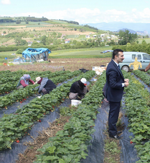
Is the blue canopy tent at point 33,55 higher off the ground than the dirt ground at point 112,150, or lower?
higher

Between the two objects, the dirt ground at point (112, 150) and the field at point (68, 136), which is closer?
the field at point (68, 136)

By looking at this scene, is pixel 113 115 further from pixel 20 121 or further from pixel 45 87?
pixel 45 87

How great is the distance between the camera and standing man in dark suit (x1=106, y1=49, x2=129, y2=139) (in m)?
3.78

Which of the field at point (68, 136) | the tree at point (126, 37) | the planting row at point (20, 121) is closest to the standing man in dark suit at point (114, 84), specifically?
the field at point (68, 136)

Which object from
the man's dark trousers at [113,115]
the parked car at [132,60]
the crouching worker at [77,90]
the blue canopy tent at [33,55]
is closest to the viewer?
the man's dark trousers at [113,115]

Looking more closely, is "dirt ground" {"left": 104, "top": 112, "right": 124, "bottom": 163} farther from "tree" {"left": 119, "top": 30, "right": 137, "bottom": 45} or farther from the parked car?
"tree" {"left": 119, "top": 30, "right": 137, "bottom": 45}

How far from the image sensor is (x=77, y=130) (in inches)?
131

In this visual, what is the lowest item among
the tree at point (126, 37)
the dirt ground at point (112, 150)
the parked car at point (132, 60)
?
the dirt ground at point (112, 150)

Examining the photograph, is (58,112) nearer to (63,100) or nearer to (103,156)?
(63,100)

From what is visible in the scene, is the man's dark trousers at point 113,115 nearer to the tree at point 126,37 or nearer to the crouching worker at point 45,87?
the crouching worker at point 45,87

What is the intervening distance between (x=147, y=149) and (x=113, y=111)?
1357 millimetres

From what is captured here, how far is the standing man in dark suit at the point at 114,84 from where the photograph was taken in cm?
378

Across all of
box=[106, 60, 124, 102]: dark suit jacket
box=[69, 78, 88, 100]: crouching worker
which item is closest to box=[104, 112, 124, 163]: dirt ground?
box=[106, 60, 124, 102]: dark suit jacket

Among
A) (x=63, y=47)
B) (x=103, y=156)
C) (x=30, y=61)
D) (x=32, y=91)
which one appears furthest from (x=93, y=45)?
(x=103, y=156)
